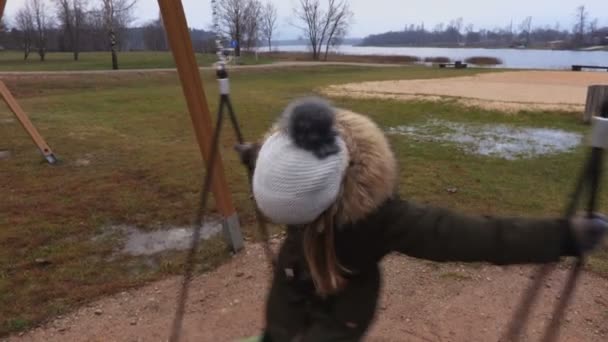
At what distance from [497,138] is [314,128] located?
8.40m

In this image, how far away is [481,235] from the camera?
1432 millimetres

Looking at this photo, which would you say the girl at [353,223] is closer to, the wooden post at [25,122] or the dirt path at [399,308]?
the dirt path at [399,308]

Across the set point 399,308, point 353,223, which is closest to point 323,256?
point 353,223

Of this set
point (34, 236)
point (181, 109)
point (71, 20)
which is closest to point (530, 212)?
point (34, 236)

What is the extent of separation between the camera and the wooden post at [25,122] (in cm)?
667

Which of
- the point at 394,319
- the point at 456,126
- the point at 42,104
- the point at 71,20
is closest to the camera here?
the point at 394,319

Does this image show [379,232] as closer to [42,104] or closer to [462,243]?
[462,243]

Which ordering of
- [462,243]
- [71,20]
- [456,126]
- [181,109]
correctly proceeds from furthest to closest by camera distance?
[71,20]
[181,109]
[456,126]
[462,243]

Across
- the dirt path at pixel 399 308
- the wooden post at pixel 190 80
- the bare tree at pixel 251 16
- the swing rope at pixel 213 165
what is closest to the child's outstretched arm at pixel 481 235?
the swing rope at pixel 213 165

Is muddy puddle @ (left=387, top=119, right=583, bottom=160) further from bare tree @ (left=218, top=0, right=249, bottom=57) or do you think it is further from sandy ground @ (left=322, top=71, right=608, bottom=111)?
bare tree @ (left=218, top=0, right=249, bottom=57)

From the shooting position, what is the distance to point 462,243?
1.45 m

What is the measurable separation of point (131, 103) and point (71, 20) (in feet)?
112

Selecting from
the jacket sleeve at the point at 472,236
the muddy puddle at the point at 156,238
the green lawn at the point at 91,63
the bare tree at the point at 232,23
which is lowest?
the muddy puddle at the point at 156,238

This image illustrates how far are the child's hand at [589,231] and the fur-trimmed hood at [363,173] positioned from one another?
0.48 meters
